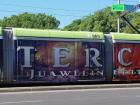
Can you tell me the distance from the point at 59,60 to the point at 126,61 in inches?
204

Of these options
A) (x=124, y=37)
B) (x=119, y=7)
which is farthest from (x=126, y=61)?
(x=119, y=7)

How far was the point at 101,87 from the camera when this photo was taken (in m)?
30.1

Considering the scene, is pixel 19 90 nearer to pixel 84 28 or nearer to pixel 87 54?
pixel 87 54

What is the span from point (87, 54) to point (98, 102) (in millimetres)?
12974

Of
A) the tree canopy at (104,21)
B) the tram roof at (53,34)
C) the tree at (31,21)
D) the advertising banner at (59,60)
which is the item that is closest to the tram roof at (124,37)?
the tram roof at (53,34)

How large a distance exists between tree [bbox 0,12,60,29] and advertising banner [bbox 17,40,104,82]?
234ft

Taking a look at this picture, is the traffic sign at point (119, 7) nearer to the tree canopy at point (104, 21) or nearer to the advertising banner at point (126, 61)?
the advertising banner at point (126, 61)

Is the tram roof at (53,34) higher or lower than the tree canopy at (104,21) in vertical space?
lower

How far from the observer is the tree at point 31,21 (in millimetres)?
105125

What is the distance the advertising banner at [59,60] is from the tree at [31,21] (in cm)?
7147

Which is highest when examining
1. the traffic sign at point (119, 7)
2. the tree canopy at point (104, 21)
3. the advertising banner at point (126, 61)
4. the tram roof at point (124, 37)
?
the tree canopy at point (104, 21)

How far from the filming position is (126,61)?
112 ft

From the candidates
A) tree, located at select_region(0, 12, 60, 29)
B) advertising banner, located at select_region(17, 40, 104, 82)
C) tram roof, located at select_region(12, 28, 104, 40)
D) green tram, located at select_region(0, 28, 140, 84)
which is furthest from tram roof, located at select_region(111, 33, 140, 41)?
tree, located at select_region(0, 12, 60, 29)

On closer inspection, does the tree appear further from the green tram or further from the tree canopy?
the green tram
